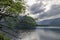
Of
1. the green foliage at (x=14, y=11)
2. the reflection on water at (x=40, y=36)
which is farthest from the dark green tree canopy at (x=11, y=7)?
the reflection on water at (x=40, y=36)

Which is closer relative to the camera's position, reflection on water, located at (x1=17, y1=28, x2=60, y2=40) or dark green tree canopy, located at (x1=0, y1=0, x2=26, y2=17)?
dark green tree canopy, located at (x1=0, y1=0, x2=26, y2=17)

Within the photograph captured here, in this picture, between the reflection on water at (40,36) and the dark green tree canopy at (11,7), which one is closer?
the dark green tree canopy at (11,7)

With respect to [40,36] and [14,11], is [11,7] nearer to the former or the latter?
[14,11]

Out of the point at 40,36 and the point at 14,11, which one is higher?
the point at 14,11

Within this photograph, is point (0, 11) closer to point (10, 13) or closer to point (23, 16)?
point (10, 13)

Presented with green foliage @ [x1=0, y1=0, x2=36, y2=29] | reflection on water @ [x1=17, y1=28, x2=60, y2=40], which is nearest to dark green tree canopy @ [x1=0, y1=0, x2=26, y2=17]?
green foliage @ [x1=0, y1=0, x2=36, y2=29]

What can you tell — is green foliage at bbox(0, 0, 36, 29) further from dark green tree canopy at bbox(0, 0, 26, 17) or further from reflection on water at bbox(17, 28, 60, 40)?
reflection on water at bbox(17, 28, 60, 40)

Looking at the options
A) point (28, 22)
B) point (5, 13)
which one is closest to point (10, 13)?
point (5, 13)

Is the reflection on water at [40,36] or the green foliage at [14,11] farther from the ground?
the green foliage at [14,11]

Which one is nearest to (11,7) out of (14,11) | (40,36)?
(14,11)

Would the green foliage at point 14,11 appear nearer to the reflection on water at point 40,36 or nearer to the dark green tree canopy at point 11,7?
the dark green tree canopy at point 11,7

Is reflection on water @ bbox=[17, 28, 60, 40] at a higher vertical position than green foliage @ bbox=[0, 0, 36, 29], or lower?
lower

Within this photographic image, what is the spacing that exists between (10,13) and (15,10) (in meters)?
0.25

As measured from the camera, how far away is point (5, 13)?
6660mm
